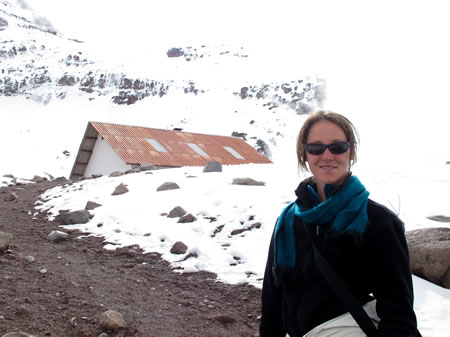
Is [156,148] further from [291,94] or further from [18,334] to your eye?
[291,94]

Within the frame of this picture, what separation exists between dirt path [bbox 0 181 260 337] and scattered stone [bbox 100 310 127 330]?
0.06 m

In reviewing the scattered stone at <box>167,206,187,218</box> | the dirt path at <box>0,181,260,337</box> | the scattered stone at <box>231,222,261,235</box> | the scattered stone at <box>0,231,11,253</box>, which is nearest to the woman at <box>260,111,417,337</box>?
the dirt path at <box>0,181,260,337</box>

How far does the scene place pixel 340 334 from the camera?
192 centimetres

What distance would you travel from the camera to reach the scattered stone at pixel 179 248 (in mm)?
7479

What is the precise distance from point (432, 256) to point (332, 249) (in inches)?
145

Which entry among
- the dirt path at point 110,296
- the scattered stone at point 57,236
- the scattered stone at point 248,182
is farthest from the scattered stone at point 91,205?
the scattered stone at point 248,182

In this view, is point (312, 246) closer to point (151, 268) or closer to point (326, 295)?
point (326, 295)

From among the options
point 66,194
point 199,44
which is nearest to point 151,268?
point 66,194

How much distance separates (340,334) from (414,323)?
1.19 ft

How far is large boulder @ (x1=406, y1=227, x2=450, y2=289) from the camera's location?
4.87m

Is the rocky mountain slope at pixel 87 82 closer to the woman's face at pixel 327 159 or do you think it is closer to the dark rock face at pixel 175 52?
the dark rock face at pixel 175 52

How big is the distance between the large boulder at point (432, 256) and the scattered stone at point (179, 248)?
4.02 metres

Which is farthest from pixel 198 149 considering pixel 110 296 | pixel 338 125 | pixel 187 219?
pixel 338 125

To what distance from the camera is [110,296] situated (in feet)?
17.3
